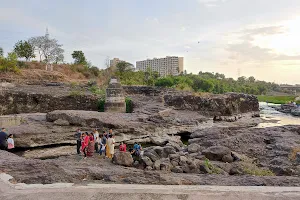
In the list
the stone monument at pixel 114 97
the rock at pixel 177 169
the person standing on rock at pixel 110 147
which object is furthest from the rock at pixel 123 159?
the stone monument at pixel 114 97

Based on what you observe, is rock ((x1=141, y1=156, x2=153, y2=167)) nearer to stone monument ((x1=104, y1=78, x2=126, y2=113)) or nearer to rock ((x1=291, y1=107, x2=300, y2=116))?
stone monument ((x1=104, y1=78, x2=126, y2=113))

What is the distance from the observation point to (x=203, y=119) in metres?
23.1

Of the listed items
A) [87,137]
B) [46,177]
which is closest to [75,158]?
[87,137]

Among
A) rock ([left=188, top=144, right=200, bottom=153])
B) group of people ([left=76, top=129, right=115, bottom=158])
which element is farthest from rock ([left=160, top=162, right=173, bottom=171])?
rock ([left=188, top=144, right=200, bottom=153])

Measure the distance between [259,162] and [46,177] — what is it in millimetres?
8219

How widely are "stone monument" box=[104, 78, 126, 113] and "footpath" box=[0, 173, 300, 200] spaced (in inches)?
638

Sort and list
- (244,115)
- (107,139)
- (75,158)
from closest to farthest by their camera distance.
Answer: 1. (75,158)
2. (107,139)
3. (244,115)

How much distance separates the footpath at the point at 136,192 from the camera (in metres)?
5.32

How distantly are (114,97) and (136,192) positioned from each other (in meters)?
17.0

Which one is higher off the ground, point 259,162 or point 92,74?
point 92,74

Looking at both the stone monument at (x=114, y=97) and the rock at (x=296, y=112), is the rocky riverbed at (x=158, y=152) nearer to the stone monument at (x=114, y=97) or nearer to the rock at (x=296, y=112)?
the stone monument at (x=114, y=97)

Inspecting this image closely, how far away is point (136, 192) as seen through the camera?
5.53 meters

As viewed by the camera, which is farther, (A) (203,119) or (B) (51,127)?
(A) (203,119)

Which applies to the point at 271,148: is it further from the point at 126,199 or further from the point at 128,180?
the point at 126,199
